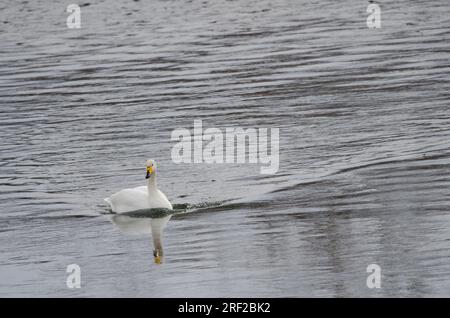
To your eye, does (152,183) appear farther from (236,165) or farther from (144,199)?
(236,165)

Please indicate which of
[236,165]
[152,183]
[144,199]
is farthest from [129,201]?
[236,165]

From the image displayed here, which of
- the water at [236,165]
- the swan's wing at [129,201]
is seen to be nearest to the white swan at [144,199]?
the swan's wing at [129,201]

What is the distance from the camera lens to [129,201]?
16.8 metres

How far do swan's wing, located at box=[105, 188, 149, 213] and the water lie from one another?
213mm

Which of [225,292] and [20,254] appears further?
[20,254]

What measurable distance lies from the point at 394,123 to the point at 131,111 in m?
5.27

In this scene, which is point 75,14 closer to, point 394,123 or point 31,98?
point 31,98

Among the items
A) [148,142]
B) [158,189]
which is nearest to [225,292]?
[158,189]

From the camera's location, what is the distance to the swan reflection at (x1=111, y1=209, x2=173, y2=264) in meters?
16.0

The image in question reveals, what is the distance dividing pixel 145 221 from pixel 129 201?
407 mm

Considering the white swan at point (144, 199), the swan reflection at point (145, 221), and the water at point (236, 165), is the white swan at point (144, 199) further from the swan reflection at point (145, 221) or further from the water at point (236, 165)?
the water at point (236, 165)

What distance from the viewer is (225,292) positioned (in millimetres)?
12984

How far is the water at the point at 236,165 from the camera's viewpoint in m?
13.9

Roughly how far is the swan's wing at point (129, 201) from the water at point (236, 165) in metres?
0.21
